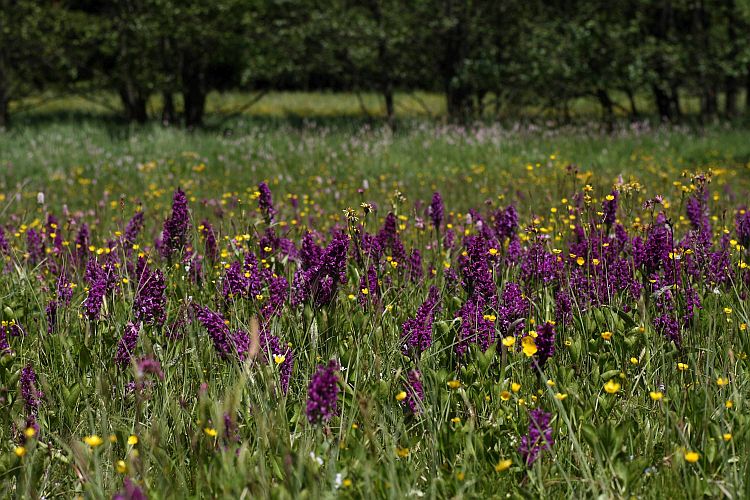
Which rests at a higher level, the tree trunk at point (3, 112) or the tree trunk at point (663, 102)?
the tree trunk at point (3, 112)

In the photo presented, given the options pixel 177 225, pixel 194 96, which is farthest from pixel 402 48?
pixel 177 225

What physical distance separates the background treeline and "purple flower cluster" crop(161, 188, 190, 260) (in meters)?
13.5

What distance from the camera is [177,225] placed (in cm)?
369

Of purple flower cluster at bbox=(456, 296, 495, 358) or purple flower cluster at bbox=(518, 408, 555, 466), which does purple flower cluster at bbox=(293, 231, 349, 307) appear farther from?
purple flower cluster at bbox=(518, 408, 555, 466)

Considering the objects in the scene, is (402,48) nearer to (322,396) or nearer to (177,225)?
(177,225)

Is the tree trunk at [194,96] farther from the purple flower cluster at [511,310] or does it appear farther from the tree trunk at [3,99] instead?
the purple flower cluster at [511,310]

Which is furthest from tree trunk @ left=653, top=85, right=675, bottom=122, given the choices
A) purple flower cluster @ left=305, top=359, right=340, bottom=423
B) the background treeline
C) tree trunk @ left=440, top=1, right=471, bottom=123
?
purple flower cluster @ left=305, top=359, right=340, bottom=423

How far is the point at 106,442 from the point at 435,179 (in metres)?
7.58

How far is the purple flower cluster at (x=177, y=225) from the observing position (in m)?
3.64

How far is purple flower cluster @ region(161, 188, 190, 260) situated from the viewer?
3.64m

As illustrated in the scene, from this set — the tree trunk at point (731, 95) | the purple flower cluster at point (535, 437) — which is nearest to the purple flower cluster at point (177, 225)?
the purple flower cluster at point (535, 437)

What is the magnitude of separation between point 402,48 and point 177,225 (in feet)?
52.0

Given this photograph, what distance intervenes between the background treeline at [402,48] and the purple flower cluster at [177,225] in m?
13.5

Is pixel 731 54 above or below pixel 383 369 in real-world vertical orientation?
above
